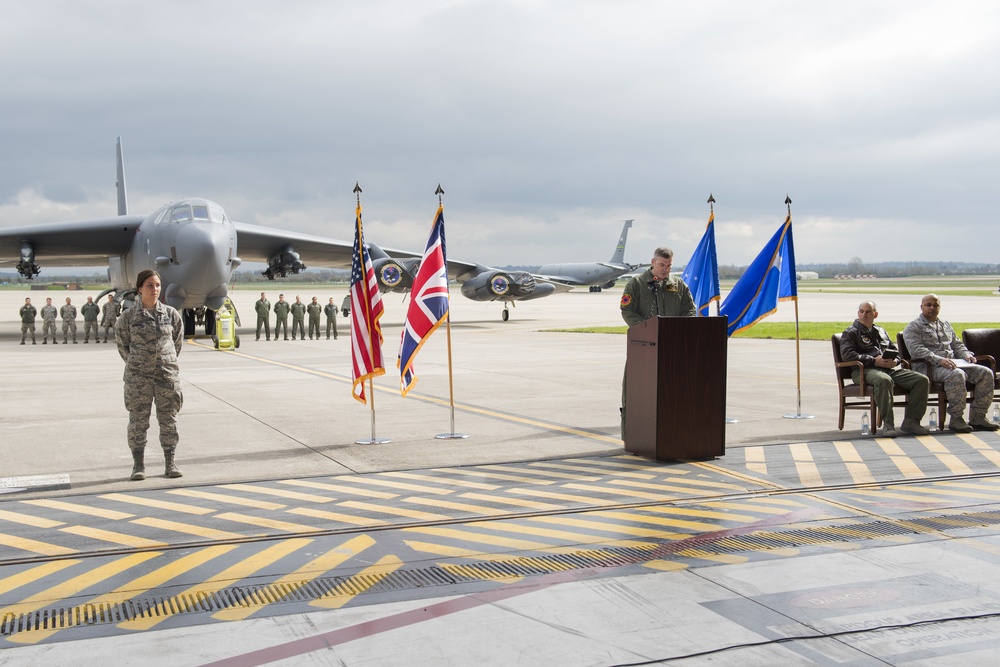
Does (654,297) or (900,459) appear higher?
(654,297)

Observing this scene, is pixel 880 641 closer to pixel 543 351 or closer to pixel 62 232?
pixel 543 351

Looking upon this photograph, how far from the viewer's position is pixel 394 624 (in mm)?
4355

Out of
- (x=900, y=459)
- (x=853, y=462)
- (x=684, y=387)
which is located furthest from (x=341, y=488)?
(x=900, y=459)

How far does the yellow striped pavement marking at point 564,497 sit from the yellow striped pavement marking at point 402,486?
54 cm

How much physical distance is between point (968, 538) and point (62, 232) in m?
28.0

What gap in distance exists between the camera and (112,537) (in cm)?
595

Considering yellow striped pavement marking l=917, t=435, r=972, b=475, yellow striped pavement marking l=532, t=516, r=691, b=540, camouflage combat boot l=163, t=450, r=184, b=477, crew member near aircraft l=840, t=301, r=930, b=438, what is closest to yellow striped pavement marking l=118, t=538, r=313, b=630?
yellow striped pavement marking l=532, t=516, r=691, b=540

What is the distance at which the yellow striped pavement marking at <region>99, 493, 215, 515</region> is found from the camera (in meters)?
6.67

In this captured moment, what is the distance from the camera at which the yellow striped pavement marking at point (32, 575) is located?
4.98 meters

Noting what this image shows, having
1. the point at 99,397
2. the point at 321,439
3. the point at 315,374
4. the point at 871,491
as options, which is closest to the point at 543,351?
the point at 315,374

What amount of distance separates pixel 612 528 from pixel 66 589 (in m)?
3.28

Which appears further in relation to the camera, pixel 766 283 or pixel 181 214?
pixel 181 214

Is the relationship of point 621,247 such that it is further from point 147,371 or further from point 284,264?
point 147,371

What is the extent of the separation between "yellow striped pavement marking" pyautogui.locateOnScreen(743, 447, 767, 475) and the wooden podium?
29 cm
